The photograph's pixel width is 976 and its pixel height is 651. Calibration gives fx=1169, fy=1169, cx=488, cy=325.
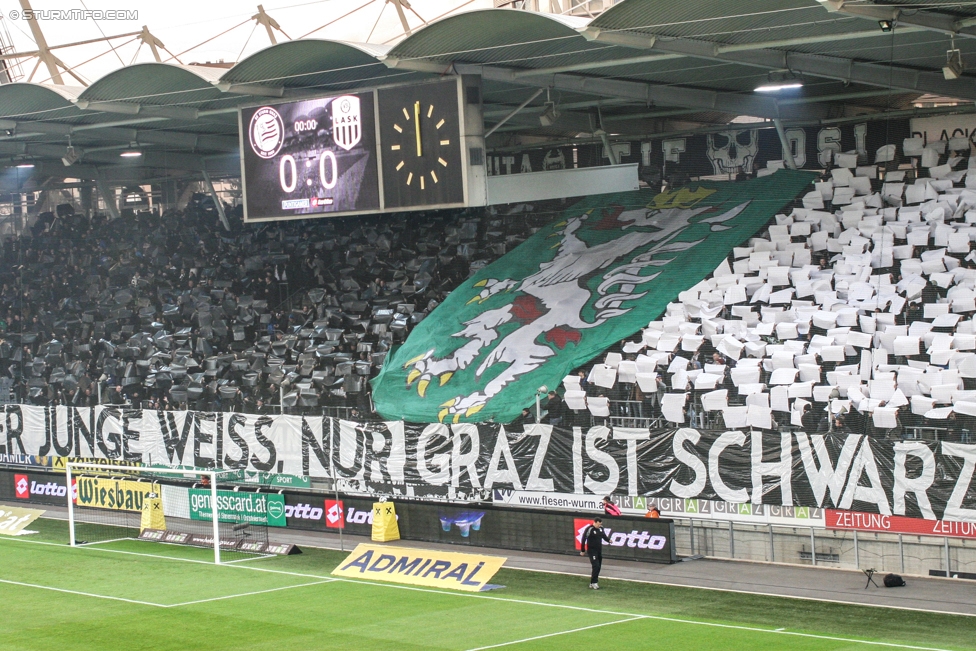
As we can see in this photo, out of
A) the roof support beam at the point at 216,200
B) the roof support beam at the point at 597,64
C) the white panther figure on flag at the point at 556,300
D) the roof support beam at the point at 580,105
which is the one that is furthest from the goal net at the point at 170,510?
the roof support beam at the point at 597,64

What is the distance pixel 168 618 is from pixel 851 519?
960 centimetres

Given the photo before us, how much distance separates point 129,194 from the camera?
107 feet

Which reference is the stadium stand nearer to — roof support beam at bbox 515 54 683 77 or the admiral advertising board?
the admiral advertising board

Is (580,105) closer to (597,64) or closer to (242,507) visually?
(597,64)

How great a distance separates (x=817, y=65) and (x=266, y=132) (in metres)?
9.62

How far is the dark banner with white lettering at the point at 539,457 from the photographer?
16359mm

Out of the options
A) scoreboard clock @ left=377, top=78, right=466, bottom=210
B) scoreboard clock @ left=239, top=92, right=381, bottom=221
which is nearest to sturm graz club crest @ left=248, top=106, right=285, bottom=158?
scoreboard clock @ left=239, top=92, right=381, bottom=221

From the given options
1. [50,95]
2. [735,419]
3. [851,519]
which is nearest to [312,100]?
[50,95]

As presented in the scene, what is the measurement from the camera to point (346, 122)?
19984 mm

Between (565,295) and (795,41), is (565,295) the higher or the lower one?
the lower one

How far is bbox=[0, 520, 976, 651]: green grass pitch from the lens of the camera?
1361 cm

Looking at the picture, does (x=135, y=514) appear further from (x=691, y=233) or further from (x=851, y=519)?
(x=851, y=519)

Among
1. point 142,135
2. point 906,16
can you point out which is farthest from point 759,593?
point 142,135

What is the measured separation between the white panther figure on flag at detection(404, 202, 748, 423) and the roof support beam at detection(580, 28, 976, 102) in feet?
14.9
